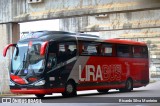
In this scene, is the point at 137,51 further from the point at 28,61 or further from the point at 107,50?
the point at 28,61

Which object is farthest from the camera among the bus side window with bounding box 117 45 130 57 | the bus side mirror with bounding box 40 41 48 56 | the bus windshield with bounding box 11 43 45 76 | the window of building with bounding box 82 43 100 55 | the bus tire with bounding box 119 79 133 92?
the bus tire with bounding box 119 79 133 92

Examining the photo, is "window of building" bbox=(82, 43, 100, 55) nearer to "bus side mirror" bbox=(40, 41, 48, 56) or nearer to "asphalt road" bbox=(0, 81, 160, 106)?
"asphalt road" bbox=(0, 81, 160, 106)

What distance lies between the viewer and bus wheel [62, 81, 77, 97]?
19.6 meters

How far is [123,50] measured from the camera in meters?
24.0

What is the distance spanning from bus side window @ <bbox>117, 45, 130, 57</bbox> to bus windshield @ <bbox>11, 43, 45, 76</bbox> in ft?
19.2

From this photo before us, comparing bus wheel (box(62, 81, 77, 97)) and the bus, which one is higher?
the bus

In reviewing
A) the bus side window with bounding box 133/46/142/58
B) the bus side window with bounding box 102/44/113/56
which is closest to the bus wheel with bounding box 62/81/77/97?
the bus side window with bounding box 102/44/113/56

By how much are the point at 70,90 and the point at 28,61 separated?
7.68 feet

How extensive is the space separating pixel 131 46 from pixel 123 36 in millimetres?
19422

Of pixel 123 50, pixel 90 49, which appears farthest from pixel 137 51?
pixel 90 49

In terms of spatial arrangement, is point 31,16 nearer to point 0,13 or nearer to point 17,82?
point 0,13

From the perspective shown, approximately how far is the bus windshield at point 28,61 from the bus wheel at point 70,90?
170 cm

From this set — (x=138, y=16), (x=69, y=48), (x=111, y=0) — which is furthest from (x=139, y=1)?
(x=138, y=16)

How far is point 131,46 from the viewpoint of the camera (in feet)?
80.8
